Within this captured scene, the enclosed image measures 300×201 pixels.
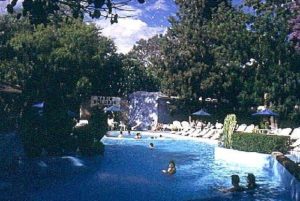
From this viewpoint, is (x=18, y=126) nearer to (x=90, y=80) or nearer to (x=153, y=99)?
(x=90, y=80)

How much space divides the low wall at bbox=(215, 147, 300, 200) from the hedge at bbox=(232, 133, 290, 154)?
1.71ft

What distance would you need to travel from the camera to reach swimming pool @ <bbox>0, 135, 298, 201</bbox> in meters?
14.1

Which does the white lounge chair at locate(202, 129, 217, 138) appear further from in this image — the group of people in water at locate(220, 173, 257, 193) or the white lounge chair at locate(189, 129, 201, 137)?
the group of people in water at locate(220, 173, 257, 193)

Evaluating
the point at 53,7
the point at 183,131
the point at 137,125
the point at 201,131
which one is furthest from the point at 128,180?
the point at 137,125

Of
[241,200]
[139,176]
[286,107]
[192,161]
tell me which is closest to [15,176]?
[139,176]

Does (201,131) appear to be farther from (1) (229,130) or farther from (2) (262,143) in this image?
(2) (262,143)

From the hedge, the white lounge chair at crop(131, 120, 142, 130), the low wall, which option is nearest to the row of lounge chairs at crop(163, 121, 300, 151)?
the white lounge chair at crop(131, 120, 142, 130)

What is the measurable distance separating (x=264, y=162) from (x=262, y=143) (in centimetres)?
140

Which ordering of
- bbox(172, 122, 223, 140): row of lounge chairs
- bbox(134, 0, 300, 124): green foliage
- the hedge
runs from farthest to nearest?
1. bbox(134, 0, 300, 124): green foliage
2. bbox(172, 122, 223, 140): row of lounge chairs
3. the hedge

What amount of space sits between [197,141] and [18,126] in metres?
18.6

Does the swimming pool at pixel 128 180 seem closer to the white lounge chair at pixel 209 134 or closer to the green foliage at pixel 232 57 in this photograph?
the white lounge chair at pixel 209 134

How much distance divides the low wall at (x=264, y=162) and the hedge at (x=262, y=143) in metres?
0.52

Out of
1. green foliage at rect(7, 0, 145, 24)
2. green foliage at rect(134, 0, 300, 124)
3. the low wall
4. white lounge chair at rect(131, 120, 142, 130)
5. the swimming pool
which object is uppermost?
green foliage at rect(134, 0, 300, 124)

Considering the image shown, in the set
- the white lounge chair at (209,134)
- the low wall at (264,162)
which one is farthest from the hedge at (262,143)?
the white lounge chair at (209,134)
